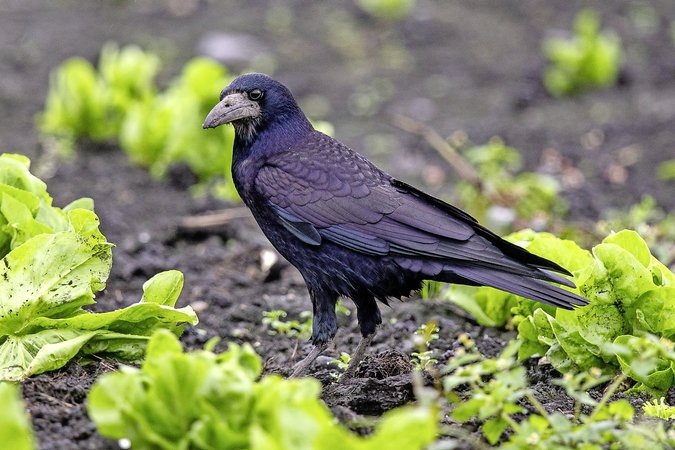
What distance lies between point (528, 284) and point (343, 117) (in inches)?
257

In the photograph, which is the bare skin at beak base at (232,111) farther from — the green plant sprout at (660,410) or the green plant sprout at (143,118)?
the green plant sprout at (143,118)

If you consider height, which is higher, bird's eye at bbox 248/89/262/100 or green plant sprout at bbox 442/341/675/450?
bird's eye at bbox 248/89/262/100

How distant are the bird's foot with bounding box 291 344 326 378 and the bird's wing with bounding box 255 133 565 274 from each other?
1.56 ft

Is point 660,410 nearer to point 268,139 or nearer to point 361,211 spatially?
point 361,211

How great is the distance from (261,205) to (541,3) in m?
10.3

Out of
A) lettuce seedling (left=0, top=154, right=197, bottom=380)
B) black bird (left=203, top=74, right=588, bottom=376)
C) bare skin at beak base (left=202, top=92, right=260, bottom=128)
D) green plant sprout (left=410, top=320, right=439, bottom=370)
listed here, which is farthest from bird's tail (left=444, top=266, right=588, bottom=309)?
bare skin at beak base (left=202, top=92, right=260, bottom=128)

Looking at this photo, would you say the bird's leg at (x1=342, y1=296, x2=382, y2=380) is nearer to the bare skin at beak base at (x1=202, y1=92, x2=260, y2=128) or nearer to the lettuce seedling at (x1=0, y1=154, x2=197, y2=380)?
the lettuce seedling at (x1=0, y1=154, x2=197, y2=380)

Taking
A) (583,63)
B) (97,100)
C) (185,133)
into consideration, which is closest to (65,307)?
(185,133)

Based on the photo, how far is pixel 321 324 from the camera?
15.3ft

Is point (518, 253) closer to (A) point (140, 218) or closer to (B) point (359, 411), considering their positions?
(B) point (359, 411)

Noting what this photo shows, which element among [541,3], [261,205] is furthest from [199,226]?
[541,3]

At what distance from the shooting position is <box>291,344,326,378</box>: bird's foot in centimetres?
455

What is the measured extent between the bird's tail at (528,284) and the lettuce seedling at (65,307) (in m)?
1.16

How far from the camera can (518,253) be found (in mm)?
4234
